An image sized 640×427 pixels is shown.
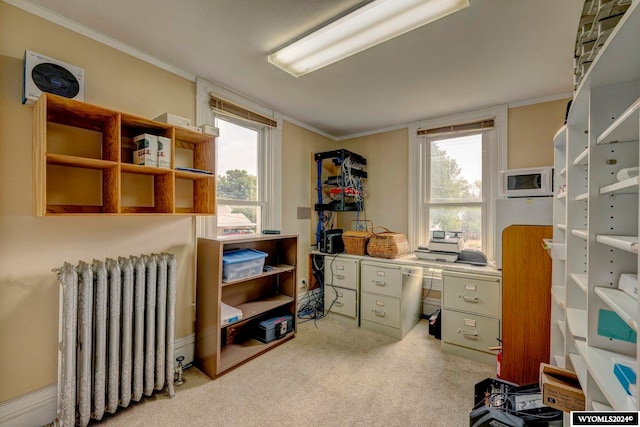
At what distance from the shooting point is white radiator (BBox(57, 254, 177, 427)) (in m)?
1.46

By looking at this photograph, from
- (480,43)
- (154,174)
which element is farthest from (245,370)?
(480,43)

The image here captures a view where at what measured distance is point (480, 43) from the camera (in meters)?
1.77

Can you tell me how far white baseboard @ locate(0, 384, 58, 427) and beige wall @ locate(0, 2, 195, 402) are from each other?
38 mm

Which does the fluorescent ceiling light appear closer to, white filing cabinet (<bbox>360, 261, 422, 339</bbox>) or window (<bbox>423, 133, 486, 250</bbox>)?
window (<bbox>423, 133, 486, 250</bbox>)

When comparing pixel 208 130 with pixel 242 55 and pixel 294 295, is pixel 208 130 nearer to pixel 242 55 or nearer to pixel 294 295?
pixel 242 55

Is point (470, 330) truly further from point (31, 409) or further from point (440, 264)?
point (31, 409)

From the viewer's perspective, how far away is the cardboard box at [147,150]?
1.74 m

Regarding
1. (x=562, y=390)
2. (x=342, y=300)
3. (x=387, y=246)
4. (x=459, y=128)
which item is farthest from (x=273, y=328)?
(x=459, y=128)

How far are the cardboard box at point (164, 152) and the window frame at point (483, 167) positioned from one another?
2.63 m

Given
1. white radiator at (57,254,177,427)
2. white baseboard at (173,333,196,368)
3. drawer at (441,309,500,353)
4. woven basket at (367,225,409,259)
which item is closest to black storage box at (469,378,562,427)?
drawer at (441,309,500,353)

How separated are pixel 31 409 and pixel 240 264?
55.0 inches

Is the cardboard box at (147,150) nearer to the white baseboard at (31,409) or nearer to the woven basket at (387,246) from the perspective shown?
the white baseboard at (31,409)

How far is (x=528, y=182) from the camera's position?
7.42ft

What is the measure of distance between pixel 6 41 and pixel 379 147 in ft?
10.9
